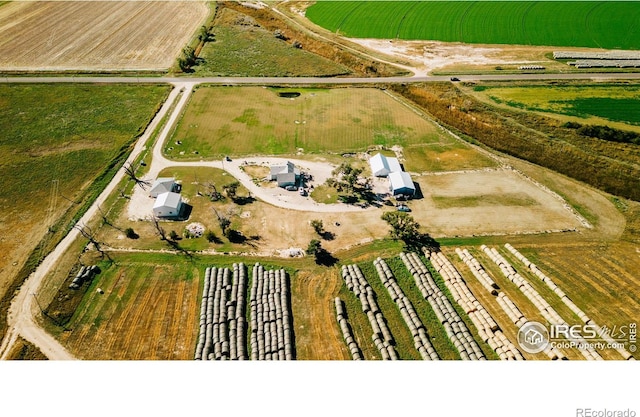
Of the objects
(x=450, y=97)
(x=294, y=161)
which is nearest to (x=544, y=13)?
(x=450, y=97)

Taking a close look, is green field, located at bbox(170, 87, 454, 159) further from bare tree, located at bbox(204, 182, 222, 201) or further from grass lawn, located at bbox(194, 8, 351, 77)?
grass lawn, located at bbox(194, 8, 351, 77)

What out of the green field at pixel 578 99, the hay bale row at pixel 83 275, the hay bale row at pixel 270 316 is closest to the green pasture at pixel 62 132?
the hay bale row at pixel 83 275

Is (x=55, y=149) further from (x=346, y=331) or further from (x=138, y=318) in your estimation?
(x=346, y=331)

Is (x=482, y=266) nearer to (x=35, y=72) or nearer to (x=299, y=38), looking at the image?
(x=299, y=38)

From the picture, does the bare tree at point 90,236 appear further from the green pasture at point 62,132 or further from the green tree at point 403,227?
the green tree at point 403,227

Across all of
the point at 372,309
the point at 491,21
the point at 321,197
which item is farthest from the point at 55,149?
the point at 491,21
